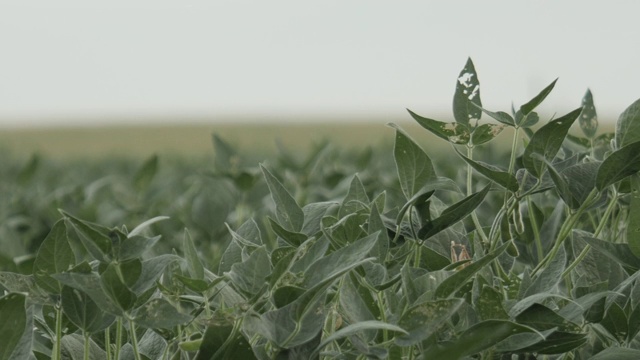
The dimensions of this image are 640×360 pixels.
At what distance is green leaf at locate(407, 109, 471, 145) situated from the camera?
3.10 ft

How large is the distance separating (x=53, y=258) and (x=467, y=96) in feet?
1.50

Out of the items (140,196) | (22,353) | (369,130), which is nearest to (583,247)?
(22,353)

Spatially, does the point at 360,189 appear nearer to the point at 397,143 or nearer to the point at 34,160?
the point at 397,143

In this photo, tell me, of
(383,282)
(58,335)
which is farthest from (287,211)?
(58,335)

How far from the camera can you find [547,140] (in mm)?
859

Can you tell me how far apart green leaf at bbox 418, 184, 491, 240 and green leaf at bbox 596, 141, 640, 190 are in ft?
0.35

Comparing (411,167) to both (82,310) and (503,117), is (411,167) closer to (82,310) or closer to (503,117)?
(503,117)

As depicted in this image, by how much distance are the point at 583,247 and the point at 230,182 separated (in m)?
1.58

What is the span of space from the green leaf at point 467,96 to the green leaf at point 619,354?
28cm

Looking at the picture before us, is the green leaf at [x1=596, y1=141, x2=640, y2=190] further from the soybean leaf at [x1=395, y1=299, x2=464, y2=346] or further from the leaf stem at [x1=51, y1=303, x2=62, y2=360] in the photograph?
the leaf stem at [x1=51, y1=303, x2=62, y2=360]

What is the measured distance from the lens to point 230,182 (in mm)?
2484

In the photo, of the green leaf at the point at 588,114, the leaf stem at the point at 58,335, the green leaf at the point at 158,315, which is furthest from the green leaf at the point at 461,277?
the green leaf at the point at 588,114

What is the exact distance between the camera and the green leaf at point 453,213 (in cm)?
84

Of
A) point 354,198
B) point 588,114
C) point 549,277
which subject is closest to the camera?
point 549,277
